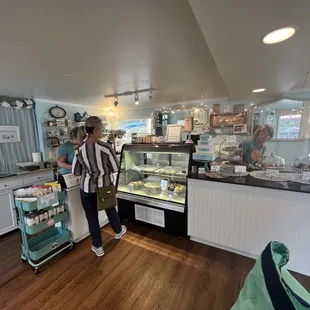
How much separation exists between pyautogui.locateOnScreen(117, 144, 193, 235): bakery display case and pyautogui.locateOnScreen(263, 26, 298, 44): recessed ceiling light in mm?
1339

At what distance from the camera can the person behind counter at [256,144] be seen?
2.45 meters

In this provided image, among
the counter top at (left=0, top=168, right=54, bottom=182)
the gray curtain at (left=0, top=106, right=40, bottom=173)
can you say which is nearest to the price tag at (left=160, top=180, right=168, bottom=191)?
the counter top at (left=0, top=168, right=54, bottom=182)

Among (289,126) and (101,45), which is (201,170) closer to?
(101,45)

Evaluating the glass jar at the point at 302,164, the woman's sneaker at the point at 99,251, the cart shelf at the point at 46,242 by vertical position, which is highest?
the glass jar at the point at 302,164

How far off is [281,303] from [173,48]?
75.7 inches

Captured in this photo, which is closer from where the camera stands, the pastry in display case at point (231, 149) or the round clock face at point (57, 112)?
the pastry in display case at point (231, 149)

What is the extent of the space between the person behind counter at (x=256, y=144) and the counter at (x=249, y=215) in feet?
2.12

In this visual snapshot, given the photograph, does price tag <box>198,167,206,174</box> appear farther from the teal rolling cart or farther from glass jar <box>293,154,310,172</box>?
the teal rolling cart

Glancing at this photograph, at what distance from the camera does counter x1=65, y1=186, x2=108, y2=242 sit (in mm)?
2248

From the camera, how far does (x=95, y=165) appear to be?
201 centimetres

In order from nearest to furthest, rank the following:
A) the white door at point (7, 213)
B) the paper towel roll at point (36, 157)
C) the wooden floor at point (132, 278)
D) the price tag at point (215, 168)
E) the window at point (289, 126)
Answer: the wooden floor at point (132, 278) < the price tag at point (215, 168) < the white door at point (7, 213) < the window at point (289, 126) < the paper towel roll at point (36, 157)

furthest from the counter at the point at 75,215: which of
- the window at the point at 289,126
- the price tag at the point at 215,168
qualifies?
the window at the point at 289,126

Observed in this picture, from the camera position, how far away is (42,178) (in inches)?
133

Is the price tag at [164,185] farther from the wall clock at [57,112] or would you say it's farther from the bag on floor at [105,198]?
the wall clock at [57,112]
